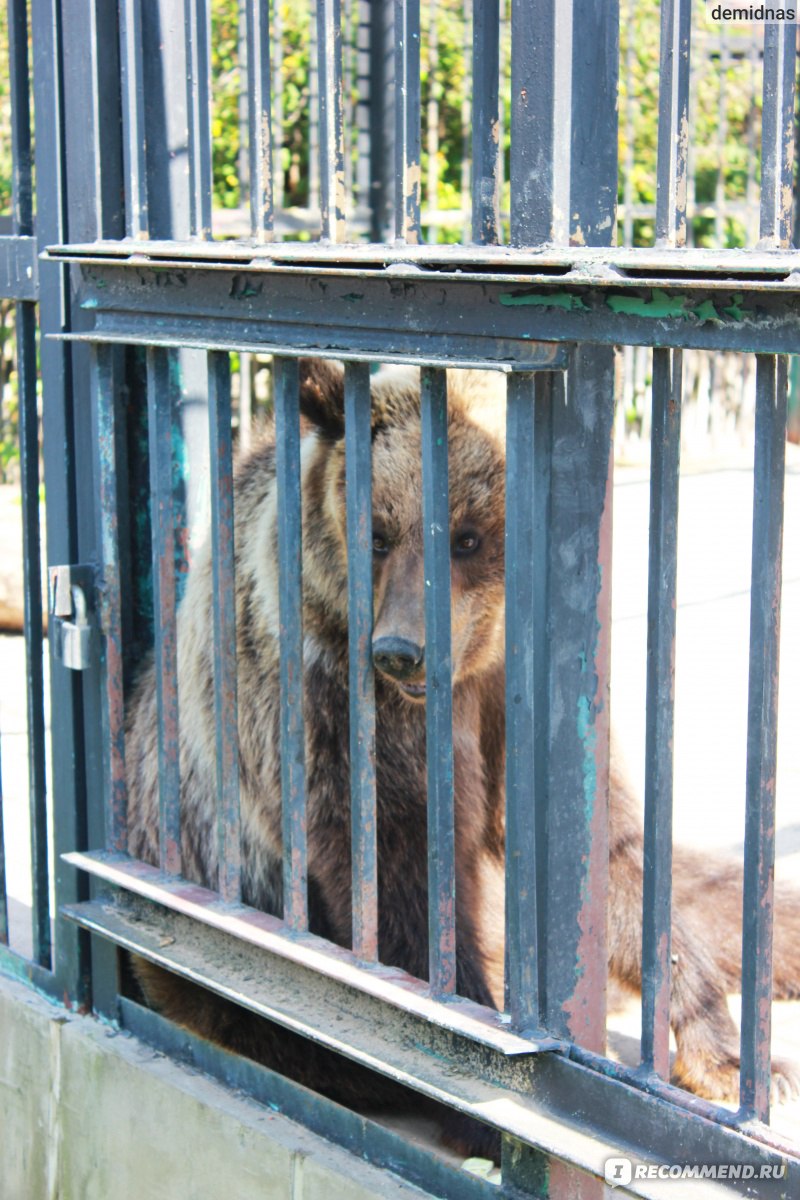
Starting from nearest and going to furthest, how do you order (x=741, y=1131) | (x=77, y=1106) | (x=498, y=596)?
(x=741, y=1131)
(x=77, y=1106)
(x=498, y=596)

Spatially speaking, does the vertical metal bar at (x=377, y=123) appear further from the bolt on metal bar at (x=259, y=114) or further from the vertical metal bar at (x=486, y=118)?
the vertical metal bar at (x=486, y=118)

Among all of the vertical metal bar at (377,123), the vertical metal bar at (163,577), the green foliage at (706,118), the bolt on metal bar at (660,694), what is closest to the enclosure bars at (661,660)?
the bolt on metal bar at (660,694)

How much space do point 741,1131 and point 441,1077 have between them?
511 mm

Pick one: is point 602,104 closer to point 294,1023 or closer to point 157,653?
point 157,653

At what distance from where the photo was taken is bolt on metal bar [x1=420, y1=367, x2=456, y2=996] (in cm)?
216

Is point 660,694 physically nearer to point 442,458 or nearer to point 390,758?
point 442,458

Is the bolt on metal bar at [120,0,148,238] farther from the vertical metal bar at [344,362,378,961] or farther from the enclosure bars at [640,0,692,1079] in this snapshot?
the enclosure bars at [640,0,692,1079]

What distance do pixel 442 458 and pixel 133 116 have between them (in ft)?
3.37

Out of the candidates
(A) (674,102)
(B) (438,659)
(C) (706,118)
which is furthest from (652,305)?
(C) (706,118)

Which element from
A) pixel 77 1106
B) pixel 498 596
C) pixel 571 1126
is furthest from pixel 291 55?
pixel 571 1126

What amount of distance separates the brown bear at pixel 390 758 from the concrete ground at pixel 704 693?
0.19m

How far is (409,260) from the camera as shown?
2.10 meters

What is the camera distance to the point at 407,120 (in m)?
2.12

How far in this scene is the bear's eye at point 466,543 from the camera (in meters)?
3.42
